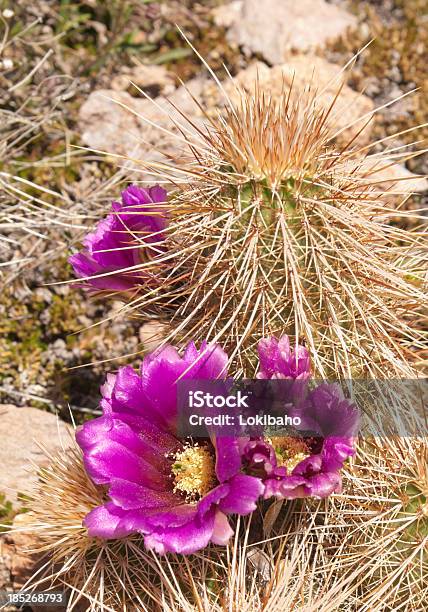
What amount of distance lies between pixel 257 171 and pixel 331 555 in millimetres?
866

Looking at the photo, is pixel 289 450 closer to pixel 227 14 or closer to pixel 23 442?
pixel 23 442

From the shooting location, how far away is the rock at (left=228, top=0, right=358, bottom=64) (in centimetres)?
343

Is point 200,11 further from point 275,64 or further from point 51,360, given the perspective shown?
point 51,360

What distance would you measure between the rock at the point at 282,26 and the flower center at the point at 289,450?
88.5 inches

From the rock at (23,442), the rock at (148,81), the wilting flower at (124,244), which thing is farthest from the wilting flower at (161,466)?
the rock at (148,81)

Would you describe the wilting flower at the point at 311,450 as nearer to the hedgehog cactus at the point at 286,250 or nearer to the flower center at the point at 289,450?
the flower center at the point at 289,450

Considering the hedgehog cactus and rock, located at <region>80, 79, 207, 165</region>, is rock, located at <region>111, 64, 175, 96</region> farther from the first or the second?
the hedgehog cactus

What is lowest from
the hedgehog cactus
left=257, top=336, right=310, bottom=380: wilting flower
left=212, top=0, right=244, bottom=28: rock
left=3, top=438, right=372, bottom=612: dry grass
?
left=3, top=438, right=372, bottom=612: dry grass

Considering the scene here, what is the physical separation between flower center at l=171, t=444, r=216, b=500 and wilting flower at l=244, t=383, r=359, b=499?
5.0 inches

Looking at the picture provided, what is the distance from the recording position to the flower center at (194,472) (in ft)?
5.14

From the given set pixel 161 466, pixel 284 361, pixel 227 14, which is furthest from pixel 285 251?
pixel 227 14

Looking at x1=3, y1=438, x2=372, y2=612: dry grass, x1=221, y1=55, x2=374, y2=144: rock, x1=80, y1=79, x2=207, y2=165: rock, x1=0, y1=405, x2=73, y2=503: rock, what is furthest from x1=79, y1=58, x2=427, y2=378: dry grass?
x1=221, y1=55, x2=374, y2=144: rock

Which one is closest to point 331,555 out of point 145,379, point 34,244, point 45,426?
point 145,379

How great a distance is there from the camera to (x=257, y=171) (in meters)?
1.61
